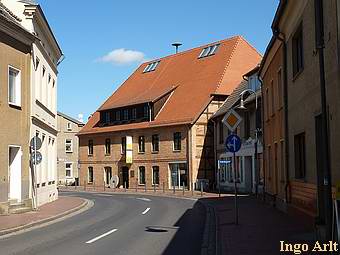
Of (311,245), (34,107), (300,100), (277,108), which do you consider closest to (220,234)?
(311,245)

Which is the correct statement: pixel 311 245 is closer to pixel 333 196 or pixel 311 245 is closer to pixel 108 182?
pixel 333 196

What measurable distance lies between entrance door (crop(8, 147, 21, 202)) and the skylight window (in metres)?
37.3

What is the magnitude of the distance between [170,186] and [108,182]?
34.4 feet

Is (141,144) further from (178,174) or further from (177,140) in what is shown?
(178,174)

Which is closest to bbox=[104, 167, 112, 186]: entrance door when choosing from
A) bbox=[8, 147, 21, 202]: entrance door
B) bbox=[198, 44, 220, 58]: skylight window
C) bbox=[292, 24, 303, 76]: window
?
bbox=[198, 44, 220, 58]: skylight window

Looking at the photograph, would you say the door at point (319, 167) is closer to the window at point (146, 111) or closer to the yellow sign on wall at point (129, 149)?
the window at point (146, 111)

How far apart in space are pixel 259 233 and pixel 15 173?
12857 mm

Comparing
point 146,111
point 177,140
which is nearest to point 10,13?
point 177,140

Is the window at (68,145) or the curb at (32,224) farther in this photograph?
the window at (68,145)

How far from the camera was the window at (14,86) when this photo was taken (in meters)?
23.3

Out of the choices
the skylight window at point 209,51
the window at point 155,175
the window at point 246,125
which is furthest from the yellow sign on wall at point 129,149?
the window at point 246,125

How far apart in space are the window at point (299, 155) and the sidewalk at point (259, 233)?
1438 millimetres

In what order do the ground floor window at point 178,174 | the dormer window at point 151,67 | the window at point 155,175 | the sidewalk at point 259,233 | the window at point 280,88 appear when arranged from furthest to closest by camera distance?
the dormer window at point 151,67, the window at point 155,175, the ground floor window at point 178,174, the window at point 280,88, the sidewalk at point 259,233

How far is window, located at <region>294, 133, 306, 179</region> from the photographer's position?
17003 millimetres
